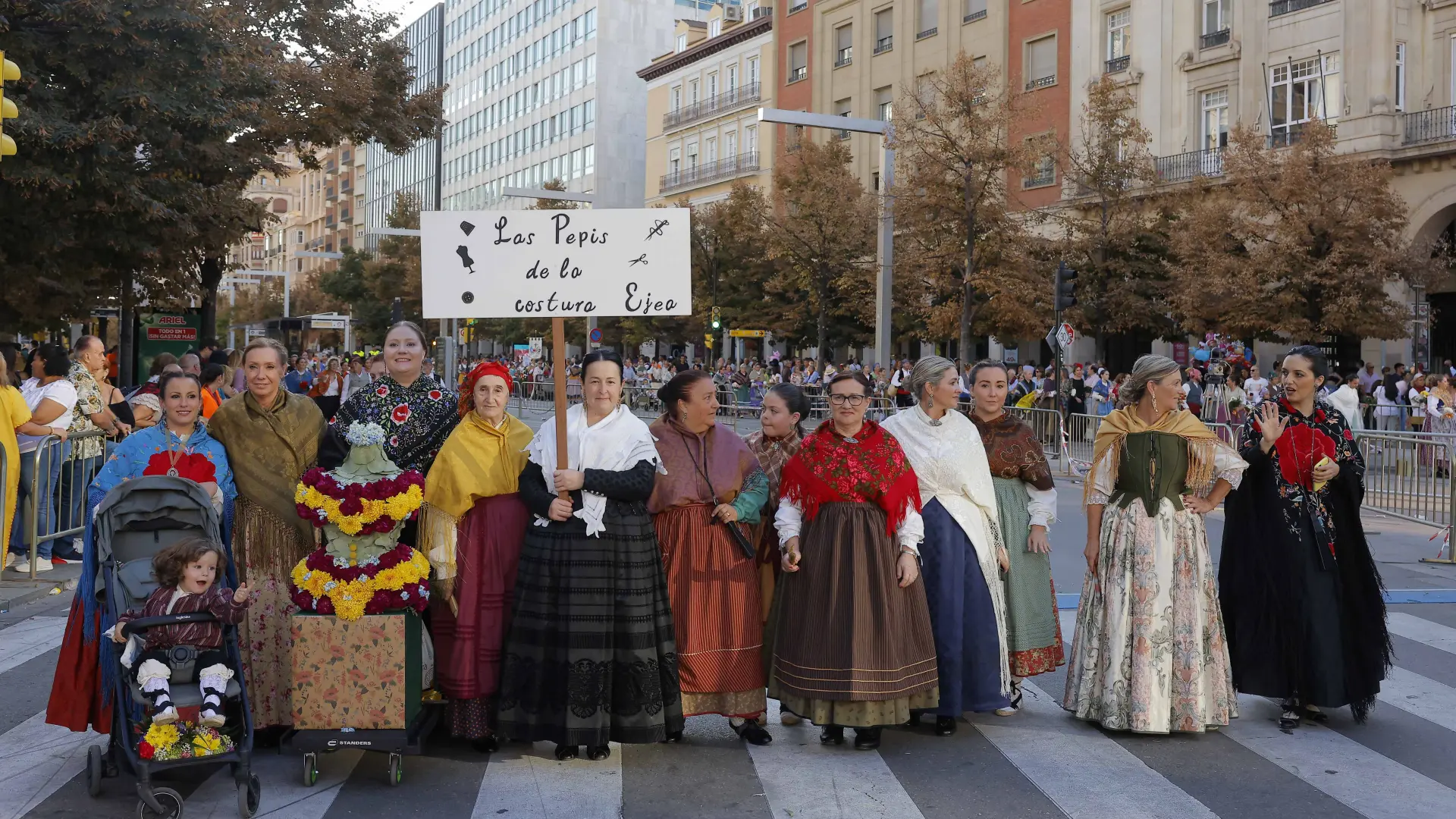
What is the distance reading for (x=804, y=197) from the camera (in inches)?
1619

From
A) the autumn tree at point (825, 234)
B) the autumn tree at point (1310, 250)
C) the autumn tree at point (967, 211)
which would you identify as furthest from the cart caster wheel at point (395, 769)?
the autumn tree at point (825, 234)

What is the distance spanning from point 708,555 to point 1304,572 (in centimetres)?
289

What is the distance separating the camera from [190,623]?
5.30m

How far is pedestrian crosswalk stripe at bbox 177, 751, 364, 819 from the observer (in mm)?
5254

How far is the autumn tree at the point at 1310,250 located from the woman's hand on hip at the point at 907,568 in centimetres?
2291

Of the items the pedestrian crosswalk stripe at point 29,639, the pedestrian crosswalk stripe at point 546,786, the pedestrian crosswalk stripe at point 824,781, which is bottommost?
the pedestrian crosswalk stripe at point 824,781

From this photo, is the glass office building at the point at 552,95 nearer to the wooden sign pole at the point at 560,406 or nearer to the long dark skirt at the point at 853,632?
the wooden sign pole at the point at 560,406

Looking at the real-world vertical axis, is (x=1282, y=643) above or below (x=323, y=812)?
above

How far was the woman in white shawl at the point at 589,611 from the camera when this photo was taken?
5.78 meters

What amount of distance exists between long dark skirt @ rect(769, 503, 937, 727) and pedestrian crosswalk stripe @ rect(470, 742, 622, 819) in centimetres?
94

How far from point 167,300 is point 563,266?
20.2 m

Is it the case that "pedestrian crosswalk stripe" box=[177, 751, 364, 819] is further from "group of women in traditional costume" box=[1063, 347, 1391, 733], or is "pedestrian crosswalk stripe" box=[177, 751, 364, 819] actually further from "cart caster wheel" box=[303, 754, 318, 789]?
"group of women in traditional costume" box=[1063, 347, 1391, 733]

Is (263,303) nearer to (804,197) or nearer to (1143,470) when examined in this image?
(804,197)

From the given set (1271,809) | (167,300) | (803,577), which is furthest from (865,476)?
(167,300)
